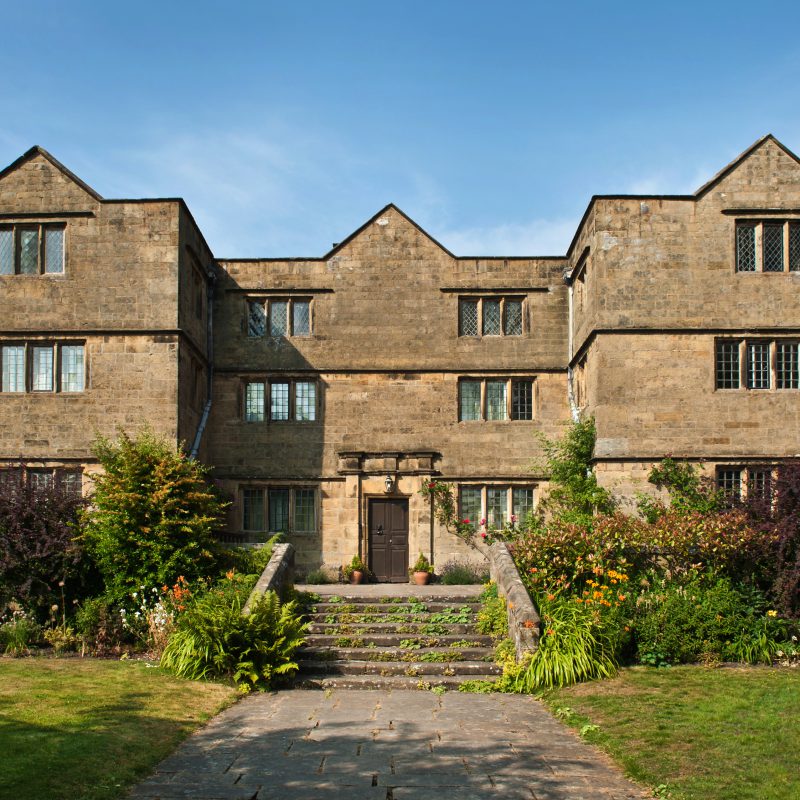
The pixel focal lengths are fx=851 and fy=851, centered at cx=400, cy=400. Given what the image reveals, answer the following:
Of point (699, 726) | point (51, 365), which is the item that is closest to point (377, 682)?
point (699, 726)

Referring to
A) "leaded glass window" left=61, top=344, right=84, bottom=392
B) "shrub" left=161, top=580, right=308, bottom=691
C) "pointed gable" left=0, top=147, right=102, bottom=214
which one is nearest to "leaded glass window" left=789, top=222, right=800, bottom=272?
"shrub" left=161, top=580, right=308, bottom=691

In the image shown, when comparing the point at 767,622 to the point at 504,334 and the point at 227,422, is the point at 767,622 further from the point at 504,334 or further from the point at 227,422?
the point at 227,422

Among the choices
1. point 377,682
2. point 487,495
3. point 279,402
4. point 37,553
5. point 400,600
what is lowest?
point 377,682

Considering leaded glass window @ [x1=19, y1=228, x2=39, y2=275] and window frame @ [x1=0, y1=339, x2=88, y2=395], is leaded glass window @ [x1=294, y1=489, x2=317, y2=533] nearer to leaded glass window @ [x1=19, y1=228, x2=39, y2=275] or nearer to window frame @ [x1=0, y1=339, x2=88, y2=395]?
window frame @ [x1=0, y1=339, x2=88, y2=395]

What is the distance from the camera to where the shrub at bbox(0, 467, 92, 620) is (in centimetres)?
1414

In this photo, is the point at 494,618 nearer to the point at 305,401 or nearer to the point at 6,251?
the point at 305,401

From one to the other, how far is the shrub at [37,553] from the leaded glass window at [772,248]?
14940 mm

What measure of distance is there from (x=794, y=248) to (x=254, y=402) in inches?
505

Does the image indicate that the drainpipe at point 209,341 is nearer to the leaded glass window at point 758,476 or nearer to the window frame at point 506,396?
the window frame at point 506,396

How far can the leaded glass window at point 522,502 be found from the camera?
67.6 feet

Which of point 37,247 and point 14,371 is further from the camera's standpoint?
point 37,247

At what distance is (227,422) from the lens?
20.8 meters

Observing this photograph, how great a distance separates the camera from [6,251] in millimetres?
18672

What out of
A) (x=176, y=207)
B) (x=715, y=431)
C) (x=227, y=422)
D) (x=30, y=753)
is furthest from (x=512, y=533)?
(x=30, y=753)
